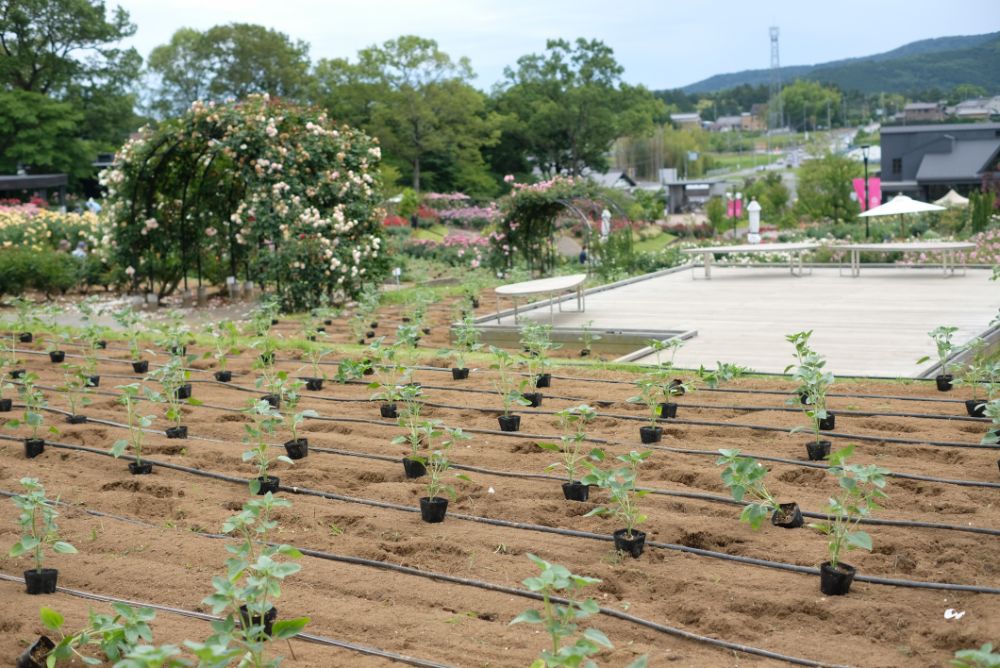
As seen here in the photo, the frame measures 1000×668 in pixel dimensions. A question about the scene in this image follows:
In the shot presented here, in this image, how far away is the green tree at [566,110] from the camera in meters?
54.2

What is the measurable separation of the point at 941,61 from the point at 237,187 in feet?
76.8

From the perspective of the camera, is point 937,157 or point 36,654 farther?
point 937,157

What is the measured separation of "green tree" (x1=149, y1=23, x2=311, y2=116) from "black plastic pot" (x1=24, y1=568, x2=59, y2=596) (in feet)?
162

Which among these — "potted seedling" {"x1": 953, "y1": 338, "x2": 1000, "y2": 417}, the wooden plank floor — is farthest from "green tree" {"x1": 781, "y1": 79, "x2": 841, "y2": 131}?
"potted seedling" {"x1": 953, "y1": 338, "x2": 1000, "y2": 417}

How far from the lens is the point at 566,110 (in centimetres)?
5422

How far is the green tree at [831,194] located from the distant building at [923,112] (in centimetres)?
1449

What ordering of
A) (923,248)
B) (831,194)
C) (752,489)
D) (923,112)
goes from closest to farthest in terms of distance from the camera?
1. (752,489)
2. (923,248)
3. (831,194)
4. (923,112)

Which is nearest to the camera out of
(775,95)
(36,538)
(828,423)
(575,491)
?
(36,538)

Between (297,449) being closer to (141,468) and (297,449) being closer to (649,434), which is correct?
(141,468)

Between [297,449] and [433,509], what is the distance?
4.11 ft

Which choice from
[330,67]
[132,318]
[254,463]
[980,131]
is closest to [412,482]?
[254,463]

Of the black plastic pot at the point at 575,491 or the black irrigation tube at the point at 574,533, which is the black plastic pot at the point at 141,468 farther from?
the black plastic pot at the point at 575,491

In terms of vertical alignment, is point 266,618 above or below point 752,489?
below

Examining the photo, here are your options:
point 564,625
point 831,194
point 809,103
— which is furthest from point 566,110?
point 809,103
